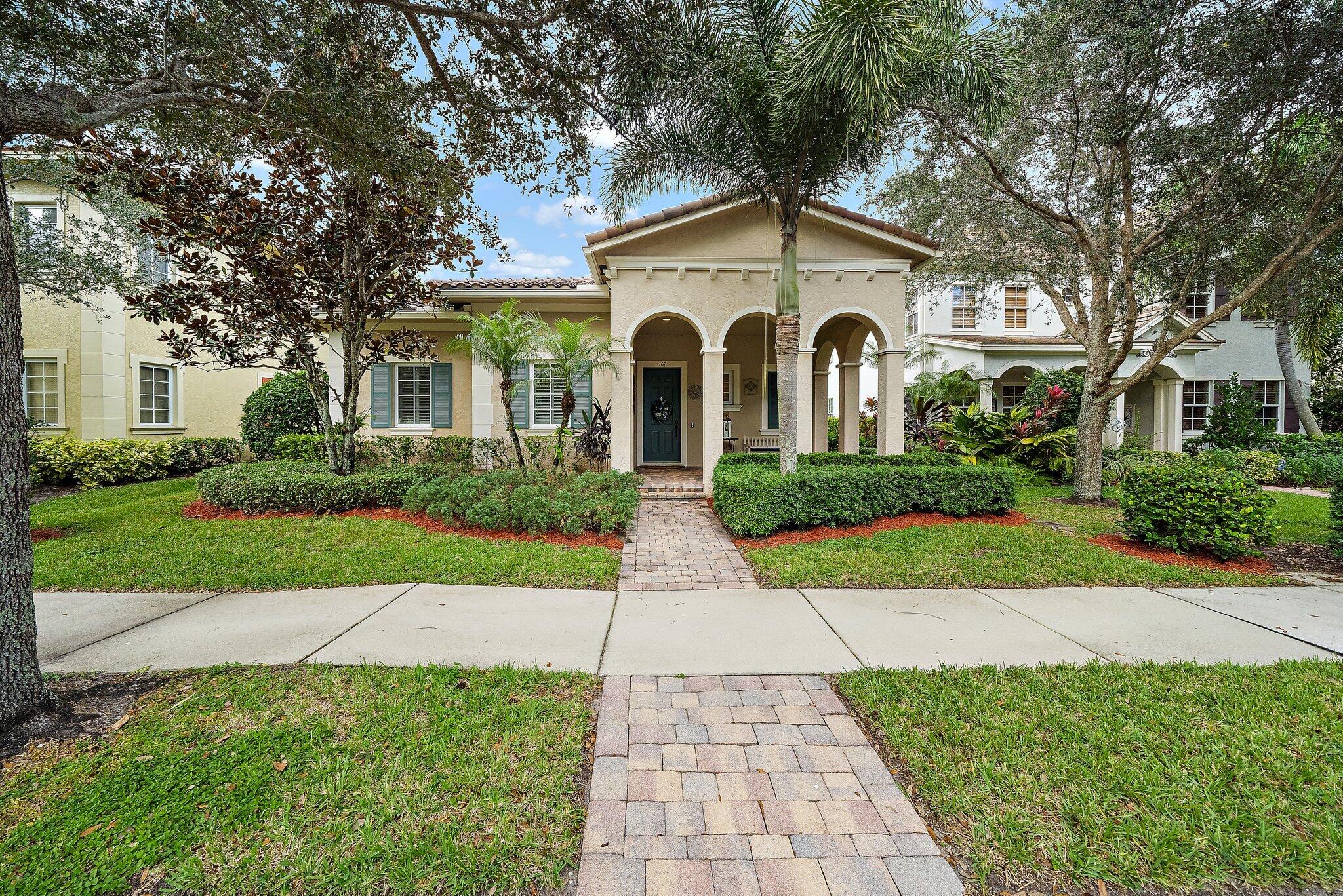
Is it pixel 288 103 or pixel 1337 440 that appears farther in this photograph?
pixel 1337 440

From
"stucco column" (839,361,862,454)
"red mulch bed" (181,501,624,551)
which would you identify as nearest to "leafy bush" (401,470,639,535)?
"red mulch bed" (181,501,624,551)

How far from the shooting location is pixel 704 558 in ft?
20.4

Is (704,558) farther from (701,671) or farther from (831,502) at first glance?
(701,671)

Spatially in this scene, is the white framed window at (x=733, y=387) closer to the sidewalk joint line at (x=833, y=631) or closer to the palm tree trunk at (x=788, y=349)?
the palm tree trunk at (x=788, y=349)

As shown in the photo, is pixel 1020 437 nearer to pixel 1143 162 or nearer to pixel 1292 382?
pixel 1143 162

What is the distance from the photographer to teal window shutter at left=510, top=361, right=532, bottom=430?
11961 mm

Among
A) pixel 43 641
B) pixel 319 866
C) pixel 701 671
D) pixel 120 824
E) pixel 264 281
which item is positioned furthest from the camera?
pixel 264 281

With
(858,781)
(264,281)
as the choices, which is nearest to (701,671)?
(858,781)

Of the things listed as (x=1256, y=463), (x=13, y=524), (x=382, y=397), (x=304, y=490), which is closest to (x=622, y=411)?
(x=304, y=490)

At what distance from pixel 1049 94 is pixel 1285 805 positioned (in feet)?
33.8

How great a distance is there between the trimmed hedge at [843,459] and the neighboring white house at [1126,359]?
21.7 ft

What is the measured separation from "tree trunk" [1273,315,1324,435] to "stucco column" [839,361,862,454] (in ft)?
43.1

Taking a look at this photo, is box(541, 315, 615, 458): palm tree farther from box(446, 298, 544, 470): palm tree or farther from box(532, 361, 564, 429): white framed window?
box(532, 361, 564, 429): white framed window

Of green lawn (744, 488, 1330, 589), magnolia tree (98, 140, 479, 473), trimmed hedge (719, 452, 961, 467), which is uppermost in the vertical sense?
magnolia tree (98, 140, 479, 473)
